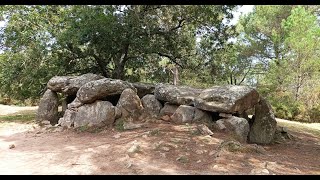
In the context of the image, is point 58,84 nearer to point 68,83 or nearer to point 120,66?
point 68,83

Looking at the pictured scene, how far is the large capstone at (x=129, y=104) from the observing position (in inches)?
357

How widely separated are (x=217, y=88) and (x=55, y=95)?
5.78 metres

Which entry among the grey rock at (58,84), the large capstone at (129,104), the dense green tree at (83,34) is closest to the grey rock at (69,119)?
the large capstone at (129,104)

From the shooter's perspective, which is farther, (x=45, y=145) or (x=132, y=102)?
(x=132, y=102)

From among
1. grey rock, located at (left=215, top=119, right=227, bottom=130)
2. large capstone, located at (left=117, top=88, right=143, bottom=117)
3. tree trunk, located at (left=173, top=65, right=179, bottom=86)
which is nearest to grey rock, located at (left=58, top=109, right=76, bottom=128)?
large capstone, located at (left=117, top=88, right=143, bottom=117)

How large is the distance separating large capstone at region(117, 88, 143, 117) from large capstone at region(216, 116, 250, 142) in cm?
258

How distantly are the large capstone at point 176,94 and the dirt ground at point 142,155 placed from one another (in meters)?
1.26

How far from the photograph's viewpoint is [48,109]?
33.9 feet

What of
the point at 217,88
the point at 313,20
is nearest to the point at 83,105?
the point at 217,88

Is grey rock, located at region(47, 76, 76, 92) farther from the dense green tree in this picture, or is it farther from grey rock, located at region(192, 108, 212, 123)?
grey rock, located at region(192, 108, 212, 123)

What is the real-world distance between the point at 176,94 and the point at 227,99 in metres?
1.74

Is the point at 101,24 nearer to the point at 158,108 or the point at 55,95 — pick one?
the point at 55,95

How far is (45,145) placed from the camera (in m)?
7.07

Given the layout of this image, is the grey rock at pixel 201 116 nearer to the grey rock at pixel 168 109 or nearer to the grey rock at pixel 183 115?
the grey rock at pixel 183 115
